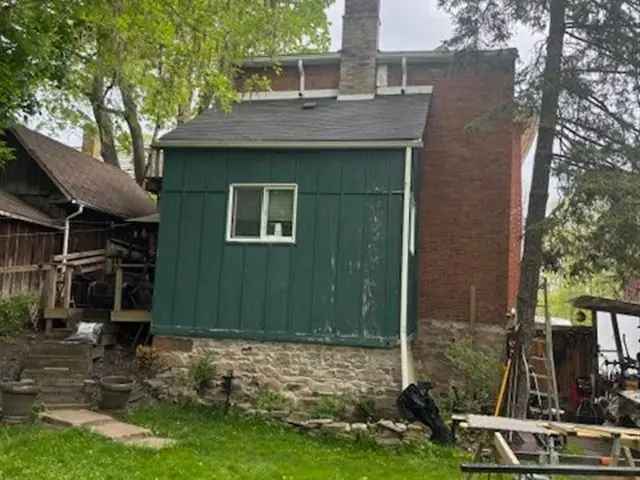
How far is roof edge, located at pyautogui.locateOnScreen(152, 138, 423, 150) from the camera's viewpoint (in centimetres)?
988

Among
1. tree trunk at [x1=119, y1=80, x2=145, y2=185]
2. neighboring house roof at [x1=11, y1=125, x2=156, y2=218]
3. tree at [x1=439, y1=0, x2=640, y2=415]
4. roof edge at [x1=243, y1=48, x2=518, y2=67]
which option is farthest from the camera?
tree trunk at [x1=119, y1=80, x2=145, y2=185]

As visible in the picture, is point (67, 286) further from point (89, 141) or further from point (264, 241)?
point (89, 141)

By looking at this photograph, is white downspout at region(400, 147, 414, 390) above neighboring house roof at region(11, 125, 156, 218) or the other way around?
the other way around

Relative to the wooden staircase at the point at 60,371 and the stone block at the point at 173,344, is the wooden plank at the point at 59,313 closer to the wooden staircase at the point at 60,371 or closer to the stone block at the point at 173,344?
the wooden staircase at the point at 60,371

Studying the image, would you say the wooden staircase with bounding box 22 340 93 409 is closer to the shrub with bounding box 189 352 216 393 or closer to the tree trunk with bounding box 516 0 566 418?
the shrub with bounding box 189 352 216 393

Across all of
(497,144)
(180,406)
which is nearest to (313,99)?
(497,144)

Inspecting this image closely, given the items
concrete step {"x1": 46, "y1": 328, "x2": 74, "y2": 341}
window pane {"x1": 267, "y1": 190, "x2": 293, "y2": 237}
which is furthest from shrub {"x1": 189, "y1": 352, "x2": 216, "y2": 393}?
concrete step {"x1": 46, "y1": 328, "x2": 74, "y2": 341}

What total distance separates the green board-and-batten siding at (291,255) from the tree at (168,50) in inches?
84.7

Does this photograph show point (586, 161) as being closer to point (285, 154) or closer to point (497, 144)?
point (497, 144)

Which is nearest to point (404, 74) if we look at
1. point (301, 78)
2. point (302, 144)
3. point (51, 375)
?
point (301, 78)

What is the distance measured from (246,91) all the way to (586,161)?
292 inches

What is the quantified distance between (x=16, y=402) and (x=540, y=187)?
823 cm

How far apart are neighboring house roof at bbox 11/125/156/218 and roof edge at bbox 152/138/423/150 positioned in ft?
15.1

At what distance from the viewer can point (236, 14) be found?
1440 centimetres
